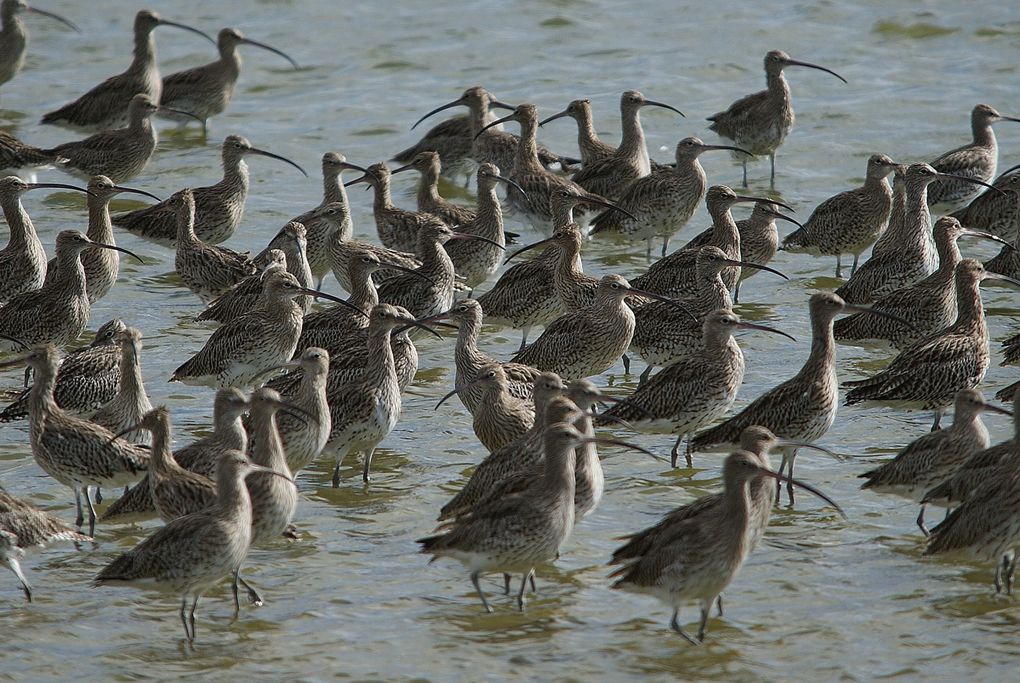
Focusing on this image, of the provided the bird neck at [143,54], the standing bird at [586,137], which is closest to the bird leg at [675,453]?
the standing bird at [586,137]

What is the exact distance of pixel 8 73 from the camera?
19172 millimetres

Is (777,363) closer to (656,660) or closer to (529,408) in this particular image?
(529,408)

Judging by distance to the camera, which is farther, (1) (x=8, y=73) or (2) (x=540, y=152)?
(1) (x=8, y=73)

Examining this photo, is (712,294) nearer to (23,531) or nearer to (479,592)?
(479,592)

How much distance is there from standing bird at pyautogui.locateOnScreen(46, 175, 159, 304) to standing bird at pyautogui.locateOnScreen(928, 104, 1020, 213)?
713 centimetres

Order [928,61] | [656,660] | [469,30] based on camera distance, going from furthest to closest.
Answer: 1. [469,30]
2. [928,61]
3. [656,660]

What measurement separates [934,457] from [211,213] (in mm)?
7350

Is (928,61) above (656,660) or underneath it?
above

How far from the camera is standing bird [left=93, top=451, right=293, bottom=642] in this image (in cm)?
725

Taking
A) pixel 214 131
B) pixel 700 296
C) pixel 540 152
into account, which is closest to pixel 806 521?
pixel 700 296

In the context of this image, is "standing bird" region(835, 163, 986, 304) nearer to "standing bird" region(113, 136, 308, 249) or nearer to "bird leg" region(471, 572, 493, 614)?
"standing bird" region(113, 136, 308, 249)

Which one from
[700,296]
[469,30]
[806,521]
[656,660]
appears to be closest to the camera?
[656,660]

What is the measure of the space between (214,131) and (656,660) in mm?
12785

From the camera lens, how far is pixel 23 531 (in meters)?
7.91
